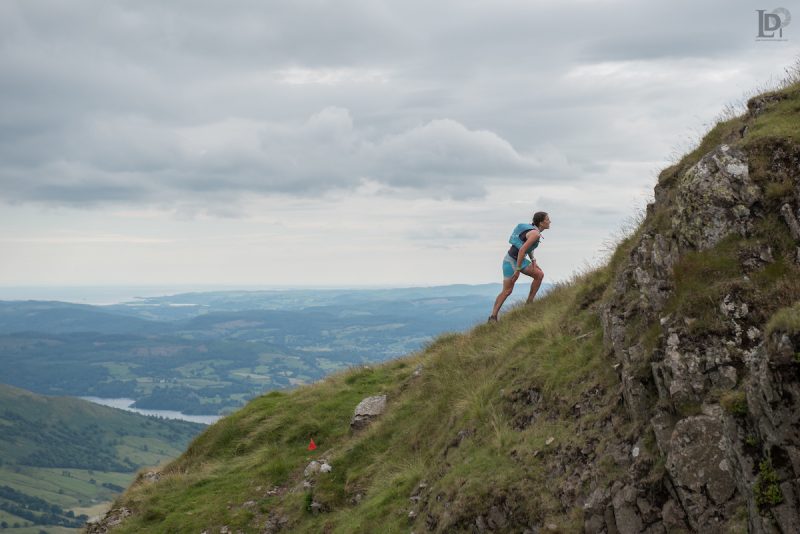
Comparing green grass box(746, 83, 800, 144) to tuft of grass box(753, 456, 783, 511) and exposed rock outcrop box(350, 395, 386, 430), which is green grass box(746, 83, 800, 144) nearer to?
tuft of grass box(753, 456, 783, 511)

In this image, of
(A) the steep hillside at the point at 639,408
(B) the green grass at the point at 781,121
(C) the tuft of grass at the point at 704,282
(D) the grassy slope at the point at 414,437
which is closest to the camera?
(A) the steep hillside at the point at 639,408

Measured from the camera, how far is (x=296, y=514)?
16469 mm

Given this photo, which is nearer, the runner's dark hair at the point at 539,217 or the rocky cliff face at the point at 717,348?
the rocky cliff face at the point at 717,348

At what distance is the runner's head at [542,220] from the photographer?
64.5 ft

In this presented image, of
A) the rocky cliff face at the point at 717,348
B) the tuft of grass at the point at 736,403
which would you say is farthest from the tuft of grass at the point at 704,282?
the tuft of grass at the point at 736,403

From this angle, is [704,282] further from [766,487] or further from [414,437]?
[414,437]

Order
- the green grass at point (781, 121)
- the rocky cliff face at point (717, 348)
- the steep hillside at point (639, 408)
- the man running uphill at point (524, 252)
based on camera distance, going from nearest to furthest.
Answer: the rocky cliff face at point (717, 348), the steep hillside at point (639, 408), the green grass at point (781, 121), the man running uphill at point (524, 252)

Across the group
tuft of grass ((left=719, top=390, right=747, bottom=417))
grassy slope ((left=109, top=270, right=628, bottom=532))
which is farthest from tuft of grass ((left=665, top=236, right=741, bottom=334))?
grassy slope ((left=109, top=270, right=628, bottom=532))

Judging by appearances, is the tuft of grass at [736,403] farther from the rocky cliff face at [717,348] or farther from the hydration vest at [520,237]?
the hydration vest at [520,237]

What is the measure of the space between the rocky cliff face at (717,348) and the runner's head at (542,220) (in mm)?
6812

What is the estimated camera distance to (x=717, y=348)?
373 inches

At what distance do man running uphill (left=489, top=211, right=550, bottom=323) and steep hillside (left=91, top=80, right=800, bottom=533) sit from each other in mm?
2183

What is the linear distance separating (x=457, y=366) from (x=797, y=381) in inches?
472

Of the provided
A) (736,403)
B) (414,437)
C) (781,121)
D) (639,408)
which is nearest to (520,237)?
(414,437)
